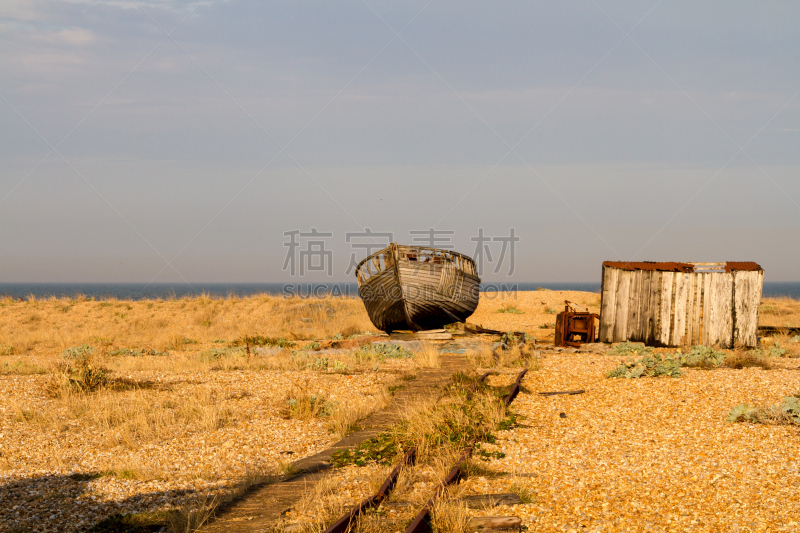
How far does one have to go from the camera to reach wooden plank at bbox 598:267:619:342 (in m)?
17.4

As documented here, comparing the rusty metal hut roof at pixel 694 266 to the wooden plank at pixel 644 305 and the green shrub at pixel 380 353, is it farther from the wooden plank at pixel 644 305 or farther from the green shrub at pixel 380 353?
the green shrub at pixel 380 353

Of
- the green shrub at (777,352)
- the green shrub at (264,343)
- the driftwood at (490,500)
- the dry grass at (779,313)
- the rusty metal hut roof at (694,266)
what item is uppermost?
the rusty metal hut roof at (694,266)

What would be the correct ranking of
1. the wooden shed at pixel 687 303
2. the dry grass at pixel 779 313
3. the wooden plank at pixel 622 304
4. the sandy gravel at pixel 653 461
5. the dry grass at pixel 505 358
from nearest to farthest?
the sandy gravel at pixel 653 461
the dry grass at pixel 505 358
the wooden shed at pixel 687 303
the wooden plank at pixel 622 304
the dry grass at pixel 779 313

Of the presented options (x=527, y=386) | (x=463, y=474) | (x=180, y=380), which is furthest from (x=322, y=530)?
(x=180, y=380)

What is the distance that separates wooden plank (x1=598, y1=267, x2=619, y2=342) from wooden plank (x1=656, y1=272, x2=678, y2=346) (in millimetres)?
1260

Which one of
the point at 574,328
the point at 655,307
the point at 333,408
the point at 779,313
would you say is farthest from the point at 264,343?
the point at 779,313

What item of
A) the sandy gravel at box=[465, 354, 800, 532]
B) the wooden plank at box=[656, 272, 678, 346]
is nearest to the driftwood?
the sandy gravel at box=[465, 354, 800, 532]

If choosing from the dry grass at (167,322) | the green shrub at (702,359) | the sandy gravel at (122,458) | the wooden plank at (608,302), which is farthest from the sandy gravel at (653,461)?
the dry grass at (167,322)

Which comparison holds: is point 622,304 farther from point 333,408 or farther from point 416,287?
point 333,408

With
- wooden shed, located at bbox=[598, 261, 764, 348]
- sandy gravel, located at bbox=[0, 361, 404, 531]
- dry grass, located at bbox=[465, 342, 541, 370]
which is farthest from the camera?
wooden shed, located at bbox=[598, 261, 764, 348]

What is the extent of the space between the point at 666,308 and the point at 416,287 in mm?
8031

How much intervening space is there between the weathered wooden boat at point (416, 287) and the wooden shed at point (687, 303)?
19.5 ft

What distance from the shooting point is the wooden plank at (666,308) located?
660 inches

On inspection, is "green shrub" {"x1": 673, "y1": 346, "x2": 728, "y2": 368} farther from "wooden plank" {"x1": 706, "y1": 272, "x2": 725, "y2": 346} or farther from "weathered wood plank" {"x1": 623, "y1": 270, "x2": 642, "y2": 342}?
"weathered wood plank" {"x1": 623, "y1": 270, "x2": 642, "y2": 342}
